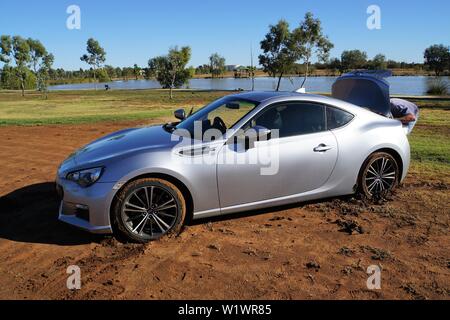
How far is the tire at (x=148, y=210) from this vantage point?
4.11 metres

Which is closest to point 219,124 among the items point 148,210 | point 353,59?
point 148,210

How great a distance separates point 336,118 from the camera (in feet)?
16.8

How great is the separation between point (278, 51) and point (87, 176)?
1960 inches

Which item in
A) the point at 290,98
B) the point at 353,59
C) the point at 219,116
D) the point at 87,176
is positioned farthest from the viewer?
the point at 353,59

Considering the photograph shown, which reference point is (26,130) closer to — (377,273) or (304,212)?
(304,212)

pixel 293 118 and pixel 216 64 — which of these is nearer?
pixel 293 118

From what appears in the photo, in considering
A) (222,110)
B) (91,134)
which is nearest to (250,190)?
(222,110)

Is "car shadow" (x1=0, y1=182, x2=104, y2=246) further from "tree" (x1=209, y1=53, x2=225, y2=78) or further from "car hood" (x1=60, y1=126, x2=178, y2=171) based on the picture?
"tree" (x1=209, y1=53, x2=225, y2=78)

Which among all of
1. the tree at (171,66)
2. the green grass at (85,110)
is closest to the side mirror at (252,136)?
the green grass at (85,110)

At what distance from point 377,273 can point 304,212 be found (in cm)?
160

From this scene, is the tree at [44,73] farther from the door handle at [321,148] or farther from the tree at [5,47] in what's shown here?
the door handle at [321,148]

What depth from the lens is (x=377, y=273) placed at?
3.60m

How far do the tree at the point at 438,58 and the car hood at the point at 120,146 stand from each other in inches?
2784

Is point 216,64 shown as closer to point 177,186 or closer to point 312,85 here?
point 312,85
